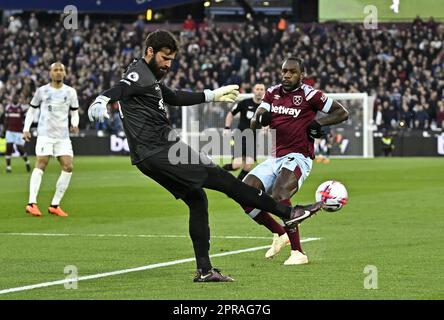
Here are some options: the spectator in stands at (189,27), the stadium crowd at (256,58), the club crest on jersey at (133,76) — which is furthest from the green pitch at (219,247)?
the spectator in stands at (189,27)

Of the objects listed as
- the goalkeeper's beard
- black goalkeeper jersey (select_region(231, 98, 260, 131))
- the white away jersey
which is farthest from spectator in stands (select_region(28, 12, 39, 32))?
the goalkeeper's beard

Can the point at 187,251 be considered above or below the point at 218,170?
below

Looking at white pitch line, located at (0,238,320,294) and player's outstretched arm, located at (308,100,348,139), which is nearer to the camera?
white pitch line, located at (0,238,320,294)

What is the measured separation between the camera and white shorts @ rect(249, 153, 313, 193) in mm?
11859

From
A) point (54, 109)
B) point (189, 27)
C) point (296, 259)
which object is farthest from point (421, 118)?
point (296, 259)

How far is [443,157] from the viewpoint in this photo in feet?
→ 138

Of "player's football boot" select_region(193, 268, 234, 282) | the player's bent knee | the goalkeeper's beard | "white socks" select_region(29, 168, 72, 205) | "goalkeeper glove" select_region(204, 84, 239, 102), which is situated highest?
the goalkeeper's beard

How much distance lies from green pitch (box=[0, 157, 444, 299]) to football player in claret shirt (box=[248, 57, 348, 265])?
787 millimetres

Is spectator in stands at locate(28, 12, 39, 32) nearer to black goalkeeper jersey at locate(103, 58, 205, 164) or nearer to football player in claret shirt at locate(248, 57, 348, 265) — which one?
football player in claret shirt at locate(248, 57, 348, 265)

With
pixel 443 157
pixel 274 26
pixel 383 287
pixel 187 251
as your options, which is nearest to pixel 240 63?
pixel 274 26

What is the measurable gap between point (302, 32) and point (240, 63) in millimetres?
3656

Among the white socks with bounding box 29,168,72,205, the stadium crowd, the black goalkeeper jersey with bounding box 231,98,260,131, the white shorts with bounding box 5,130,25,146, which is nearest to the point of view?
the white socks with bounding box 29,168,72,205

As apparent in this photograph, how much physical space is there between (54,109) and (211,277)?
27.9ft
